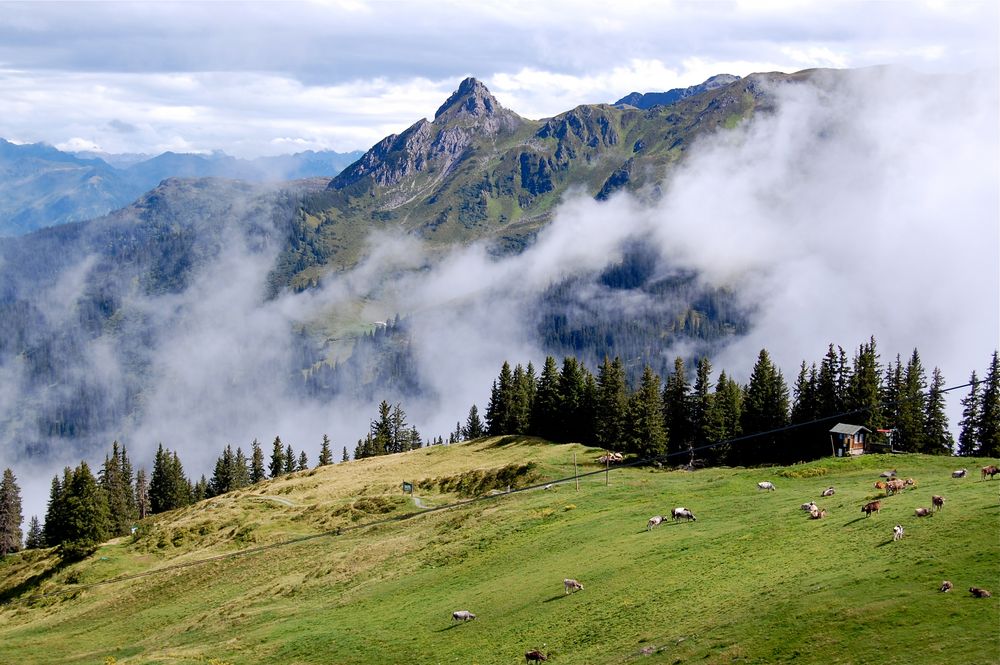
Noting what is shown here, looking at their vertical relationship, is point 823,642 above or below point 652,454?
above

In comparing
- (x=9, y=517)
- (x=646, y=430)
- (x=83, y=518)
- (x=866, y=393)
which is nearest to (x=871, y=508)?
(x=646, y=430)

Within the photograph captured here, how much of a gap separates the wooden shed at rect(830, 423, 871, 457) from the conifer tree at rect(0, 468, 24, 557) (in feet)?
477

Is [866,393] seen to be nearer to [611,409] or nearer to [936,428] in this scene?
[936,428]

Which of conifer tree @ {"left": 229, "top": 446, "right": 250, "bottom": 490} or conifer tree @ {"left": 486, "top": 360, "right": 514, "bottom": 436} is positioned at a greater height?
conifer tree @ {"left": 486, "top": 360, "right": 514, "bottom": 436}

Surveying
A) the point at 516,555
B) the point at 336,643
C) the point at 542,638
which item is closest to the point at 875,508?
the point at 542,638

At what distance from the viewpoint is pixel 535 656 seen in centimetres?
4097

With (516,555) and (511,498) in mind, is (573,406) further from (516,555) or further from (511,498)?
(516,555)

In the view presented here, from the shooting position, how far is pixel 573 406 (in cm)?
13212

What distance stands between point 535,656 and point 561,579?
40.8 feet

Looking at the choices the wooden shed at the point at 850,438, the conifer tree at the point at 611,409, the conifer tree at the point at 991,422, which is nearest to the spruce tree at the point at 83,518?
the conifer tree at the point at 611,409

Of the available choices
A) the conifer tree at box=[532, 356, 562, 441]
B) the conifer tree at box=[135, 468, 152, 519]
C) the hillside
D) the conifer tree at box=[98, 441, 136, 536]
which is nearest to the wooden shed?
the hillside

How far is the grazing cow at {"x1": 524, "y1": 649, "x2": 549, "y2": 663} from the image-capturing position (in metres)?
40.9

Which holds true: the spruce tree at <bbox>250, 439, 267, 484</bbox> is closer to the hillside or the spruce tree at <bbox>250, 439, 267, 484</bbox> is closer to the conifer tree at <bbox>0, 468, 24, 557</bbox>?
the conifer tree at <bbox>0, 468, 24, 557</bbox>

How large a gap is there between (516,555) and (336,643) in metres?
17.5
